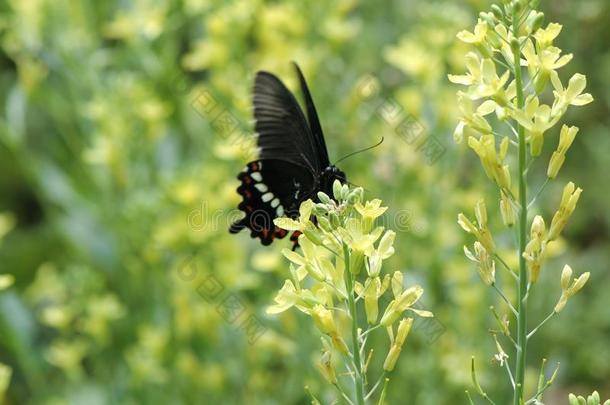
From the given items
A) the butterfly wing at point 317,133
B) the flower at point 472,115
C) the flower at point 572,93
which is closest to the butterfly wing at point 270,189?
the butterfly wing at point 317,133

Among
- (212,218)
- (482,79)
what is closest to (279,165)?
(212,218)

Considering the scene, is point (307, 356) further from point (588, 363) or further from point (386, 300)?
point (588, 363)

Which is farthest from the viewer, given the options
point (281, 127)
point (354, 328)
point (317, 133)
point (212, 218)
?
point (212, 218)

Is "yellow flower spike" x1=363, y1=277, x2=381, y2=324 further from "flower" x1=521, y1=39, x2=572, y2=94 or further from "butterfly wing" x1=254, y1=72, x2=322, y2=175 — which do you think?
"butterfly wing" x1=254, y1=72, x2=322, y2=175

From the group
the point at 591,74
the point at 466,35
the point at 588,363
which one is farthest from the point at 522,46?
the point at 591,74

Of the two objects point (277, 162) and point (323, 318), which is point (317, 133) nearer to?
point (277, 162)

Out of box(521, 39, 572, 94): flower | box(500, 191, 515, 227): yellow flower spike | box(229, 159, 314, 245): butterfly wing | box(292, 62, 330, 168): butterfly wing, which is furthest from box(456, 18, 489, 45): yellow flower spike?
box(229, 159, 314, 245): butterfly wing
